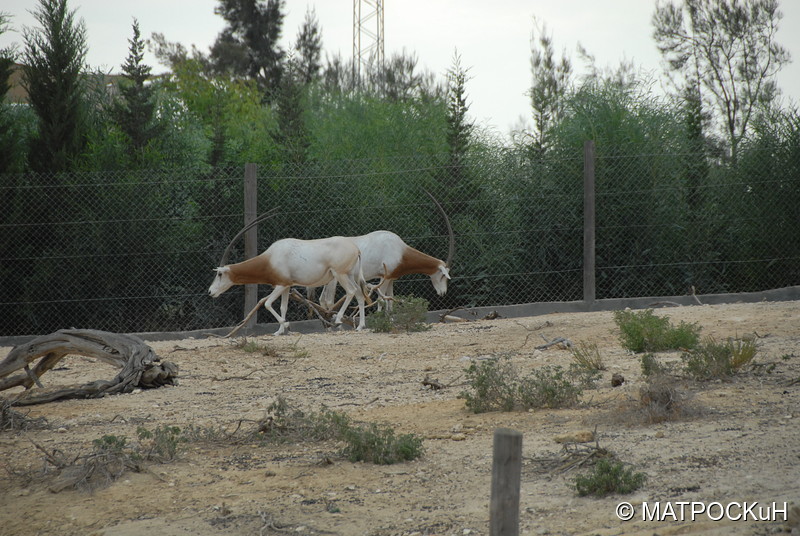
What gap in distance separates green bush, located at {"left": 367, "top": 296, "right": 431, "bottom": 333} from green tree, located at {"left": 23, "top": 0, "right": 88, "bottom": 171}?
4.64 m

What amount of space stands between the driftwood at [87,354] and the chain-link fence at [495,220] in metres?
3.53

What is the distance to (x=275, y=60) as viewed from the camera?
33.9m

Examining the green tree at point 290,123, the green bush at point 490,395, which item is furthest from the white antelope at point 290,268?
the green bush at point 490,395

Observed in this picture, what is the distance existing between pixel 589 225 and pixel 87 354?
6152 millimetres

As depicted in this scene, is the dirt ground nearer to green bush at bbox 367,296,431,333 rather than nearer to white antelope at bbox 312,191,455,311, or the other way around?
green bush at bbox 367,296,431,333

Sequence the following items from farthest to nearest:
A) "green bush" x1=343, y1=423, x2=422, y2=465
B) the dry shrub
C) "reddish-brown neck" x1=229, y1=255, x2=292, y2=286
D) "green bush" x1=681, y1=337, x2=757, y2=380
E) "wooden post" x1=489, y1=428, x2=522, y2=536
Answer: "reddish-brown neck" x1=229, y1=255, x2=292, y2=286 → "green bush" x1=681, y1=337, x2=757, y2=380 → the dry shrub → "green bush" x1=343, y1=423, x2=422, y2=465 → "wooden post" x1=489, y1=428, x2=522, y2=536

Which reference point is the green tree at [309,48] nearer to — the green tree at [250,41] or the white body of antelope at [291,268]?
the green tree at [250,41]

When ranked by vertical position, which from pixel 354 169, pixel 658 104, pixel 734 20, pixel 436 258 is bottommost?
pixel 436 258

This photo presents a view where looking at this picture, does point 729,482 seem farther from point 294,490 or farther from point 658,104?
point 658,104

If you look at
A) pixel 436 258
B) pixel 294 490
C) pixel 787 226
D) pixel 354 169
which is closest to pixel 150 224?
pixel 354 169

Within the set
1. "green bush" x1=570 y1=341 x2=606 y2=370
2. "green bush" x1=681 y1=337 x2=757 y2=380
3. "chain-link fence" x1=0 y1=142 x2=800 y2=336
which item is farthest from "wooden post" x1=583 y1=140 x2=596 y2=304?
"green bush" x1=681 y1=337 x2=757 y2=380

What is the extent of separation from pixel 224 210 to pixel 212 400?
4.60m

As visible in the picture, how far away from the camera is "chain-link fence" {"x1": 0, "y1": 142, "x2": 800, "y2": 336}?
10.1 metres

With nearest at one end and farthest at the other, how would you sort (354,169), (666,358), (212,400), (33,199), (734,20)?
(212,400)
(666,358)
(33,199)
(354,169)
(734,20)
